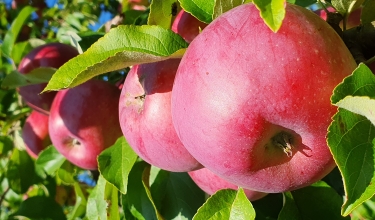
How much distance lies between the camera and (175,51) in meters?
0.82

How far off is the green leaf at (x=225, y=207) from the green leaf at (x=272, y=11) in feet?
1.19

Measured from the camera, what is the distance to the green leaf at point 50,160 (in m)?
1.62

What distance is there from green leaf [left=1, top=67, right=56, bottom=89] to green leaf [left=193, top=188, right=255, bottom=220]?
702 mm

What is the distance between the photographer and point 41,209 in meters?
1.71

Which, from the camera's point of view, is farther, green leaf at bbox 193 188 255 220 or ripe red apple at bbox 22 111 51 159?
ripe red apple at bbox 22 111 51 159

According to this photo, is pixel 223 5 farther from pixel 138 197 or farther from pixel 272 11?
pixel 138 197

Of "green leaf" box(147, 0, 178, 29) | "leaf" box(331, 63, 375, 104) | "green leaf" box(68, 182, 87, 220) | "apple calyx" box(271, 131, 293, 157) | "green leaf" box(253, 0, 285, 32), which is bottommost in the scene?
"green leaf" box(68, 182, 87, 220)

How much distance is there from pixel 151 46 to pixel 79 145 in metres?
0.60

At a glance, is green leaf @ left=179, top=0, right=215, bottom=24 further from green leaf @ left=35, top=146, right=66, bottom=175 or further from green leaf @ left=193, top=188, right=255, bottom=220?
green leaf @ left=35, top=146, right=66, bottom=175

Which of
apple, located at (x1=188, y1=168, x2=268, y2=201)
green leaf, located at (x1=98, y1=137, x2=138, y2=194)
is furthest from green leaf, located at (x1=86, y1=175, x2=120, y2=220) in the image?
apple, located at (x1=188, y1=168, x2=268, y2=201)

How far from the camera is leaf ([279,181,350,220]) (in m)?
1.03

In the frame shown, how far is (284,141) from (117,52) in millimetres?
307

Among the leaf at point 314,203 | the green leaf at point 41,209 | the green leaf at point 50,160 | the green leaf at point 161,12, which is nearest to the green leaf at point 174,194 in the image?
the leaf at point 314,203

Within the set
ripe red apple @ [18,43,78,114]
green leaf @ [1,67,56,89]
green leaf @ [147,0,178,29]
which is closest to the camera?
green leaf @ [147,0,178,29]
